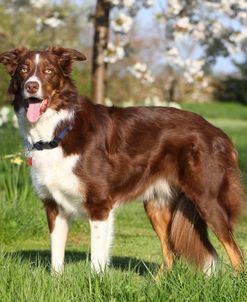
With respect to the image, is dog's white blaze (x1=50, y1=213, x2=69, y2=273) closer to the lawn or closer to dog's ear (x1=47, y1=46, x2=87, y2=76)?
the lawn

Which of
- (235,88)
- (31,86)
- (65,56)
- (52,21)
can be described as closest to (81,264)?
(31,86)

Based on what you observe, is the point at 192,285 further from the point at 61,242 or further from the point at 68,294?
the point at 61,242

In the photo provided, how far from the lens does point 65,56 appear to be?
651 cm

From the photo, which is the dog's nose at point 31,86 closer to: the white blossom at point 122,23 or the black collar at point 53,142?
the black collar at point 53,142

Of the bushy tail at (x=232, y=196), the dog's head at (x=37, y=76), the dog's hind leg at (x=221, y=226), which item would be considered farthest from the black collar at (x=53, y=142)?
the bushy tail at (x=232, y=196)

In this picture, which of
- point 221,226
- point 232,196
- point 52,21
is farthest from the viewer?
point 52,21

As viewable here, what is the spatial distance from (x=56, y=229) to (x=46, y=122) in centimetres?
94

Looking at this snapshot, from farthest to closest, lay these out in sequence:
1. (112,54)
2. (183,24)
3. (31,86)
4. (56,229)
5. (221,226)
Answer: (112,54), (183,24), (56,229), (221,226), (31,86)

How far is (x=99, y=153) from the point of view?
6.51 metres

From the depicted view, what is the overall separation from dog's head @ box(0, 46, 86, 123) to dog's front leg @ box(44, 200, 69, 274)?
0.83m

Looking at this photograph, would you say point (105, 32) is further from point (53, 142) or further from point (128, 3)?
point (53, 142)

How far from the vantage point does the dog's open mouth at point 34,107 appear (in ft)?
20.5

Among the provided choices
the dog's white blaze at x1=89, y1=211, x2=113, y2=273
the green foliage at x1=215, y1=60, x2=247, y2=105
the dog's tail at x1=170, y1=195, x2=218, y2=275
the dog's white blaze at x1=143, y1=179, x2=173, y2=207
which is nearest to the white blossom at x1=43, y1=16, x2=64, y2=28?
the dog's white blaze at x1=143, y1=179, x2=173, y2=207

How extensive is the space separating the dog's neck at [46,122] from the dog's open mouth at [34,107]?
0.10 m
